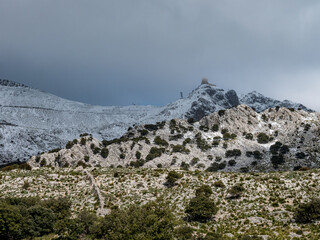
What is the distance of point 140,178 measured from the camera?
233 feet

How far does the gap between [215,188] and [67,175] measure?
3925 cm

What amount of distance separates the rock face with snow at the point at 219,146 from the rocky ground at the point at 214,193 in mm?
33020

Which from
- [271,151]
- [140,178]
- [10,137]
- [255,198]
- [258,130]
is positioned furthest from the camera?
[10,137]

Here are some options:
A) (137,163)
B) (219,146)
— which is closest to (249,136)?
(219,146)

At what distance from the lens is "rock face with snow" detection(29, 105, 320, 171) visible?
10781cm

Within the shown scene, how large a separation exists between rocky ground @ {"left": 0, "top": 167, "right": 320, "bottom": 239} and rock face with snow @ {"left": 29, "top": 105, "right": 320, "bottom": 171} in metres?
33.0

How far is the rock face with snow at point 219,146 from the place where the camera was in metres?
108

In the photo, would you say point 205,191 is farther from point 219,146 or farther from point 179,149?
point 219,146

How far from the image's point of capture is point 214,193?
5922cm

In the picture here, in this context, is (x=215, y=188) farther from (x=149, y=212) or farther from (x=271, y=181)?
(x=149, y=212)

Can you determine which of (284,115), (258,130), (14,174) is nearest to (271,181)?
(14,174)

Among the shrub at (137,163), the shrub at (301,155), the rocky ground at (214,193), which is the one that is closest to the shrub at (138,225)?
the rocky ground at (214,193)

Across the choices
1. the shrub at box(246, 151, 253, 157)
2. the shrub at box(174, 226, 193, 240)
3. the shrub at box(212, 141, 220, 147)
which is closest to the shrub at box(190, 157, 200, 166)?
the shrub at box(212, 141, 220, 147)

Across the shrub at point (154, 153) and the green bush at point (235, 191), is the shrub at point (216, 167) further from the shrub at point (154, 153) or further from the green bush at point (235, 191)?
the green bush at point (235, 191)
